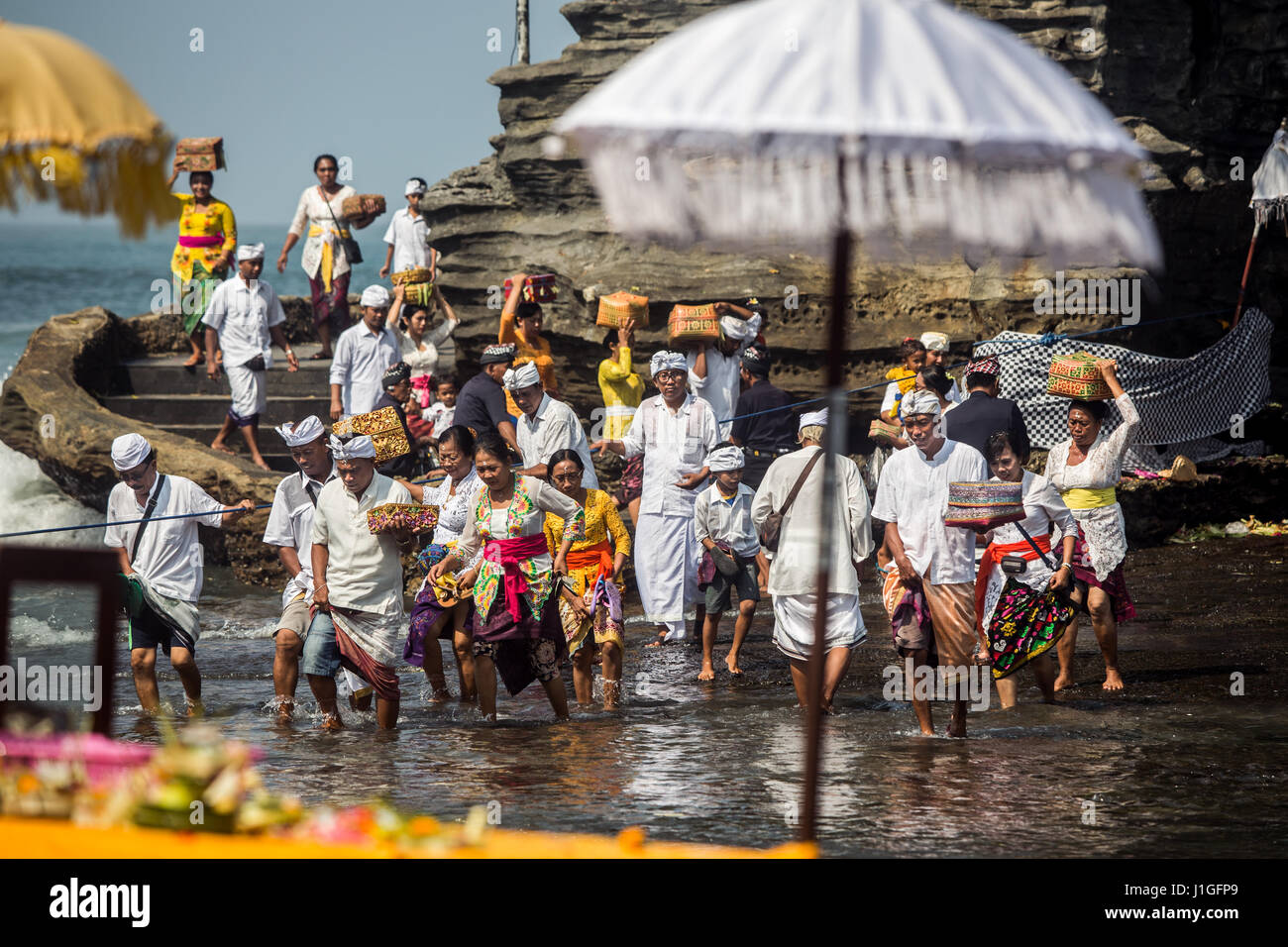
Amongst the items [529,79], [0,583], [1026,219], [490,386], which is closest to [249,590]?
[490,386]

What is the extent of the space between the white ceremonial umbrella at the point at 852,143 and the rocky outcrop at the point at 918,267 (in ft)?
36.9

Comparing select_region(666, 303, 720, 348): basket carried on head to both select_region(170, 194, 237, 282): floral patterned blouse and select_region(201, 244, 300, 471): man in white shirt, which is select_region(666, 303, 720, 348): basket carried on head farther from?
select_region(170, 194, 237, 282): floral patterned blouse

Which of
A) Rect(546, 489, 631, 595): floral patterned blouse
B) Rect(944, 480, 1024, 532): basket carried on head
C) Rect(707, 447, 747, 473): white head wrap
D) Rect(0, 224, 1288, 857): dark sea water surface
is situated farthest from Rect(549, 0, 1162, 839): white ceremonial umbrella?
Rect(707, 447, 747, 473): white head wrap

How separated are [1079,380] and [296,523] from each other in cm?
508

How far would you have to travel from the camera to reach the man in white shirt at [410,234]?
1842 cm

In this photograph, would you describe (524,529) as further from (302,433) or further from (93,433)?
(93,433)

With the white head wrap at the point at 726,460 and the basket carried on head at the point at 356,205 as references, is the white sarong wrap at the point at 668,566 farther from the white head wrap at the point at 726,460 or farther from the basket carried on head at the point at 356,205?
the basket carried on head at the point at 356,205

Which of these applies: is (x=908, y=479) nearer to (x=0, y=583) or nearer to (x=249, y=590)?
(x=0, y=583)

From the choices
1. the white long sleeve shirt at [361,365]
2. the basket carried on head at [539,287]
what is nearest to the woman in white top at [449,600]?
the basket carried on head at [539,287]

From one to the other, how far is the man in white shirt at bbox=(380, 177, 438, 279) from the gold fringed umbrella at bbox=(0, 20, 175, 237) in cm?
1367

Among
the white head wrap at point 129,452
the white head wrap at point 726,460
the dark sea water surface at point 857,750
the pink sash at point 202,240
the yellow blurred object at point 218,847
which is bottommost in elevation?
the dark sea water surface at point 857,750

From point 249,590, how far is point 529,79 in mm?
7245

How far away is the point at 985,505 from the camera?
26.6ft

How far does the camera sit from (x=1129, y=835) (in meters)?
6.45
